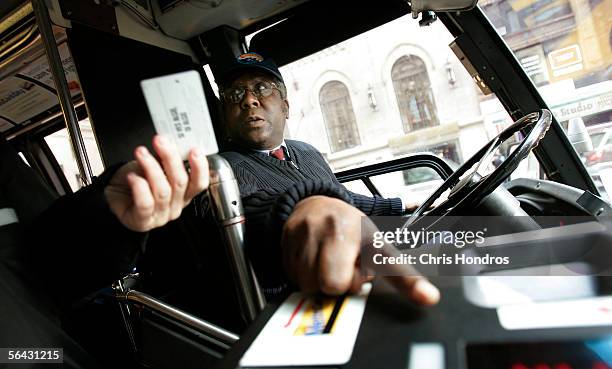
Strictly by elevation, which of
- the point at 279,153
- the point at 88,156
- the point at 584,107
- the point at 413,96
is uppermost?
the point at 413,96

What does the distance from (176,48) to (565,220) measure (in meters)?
1.84

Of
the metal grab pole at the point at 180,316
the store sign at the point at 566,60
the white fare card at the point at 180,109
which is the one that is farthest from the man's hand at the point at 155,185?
the store sign at the point at 566,60

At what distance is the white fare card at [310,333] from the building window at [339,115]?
246cm

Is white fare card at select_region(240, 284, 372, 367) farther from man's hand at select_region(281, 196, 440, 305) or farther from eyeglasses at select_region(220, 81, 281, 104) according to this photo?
eyeglasses at select_region(220, 81, 281, 104)


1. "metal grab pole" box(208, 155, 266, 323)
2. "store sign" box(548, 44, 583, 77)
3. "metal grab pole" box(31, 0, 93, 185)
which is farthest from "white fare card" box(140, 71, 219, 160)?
"store sign" box(548, 44, 583, 77)

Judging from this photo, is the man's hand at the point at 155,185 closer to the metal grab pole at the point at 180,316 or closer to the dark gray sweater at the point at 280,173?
→ the metal grab pole at the point at 180,316

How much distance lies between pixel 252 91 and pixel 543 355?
1.61 metres

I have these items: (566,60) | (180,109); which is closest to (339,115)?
(566,60)

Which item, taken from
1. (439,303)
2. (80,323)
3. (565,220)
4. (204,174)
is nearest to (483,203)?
(565,220)

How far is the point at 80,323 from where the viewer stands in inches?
56.0

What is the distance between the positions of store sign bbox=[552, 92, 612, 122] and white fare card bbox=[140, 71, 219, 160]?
1.64 meters

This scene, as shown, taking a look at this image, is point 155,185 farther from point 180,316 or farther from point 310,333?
point 180,316

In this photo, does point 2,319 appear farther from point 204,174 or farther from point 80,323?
point 80,323

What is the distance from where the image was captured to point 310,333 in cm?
38
